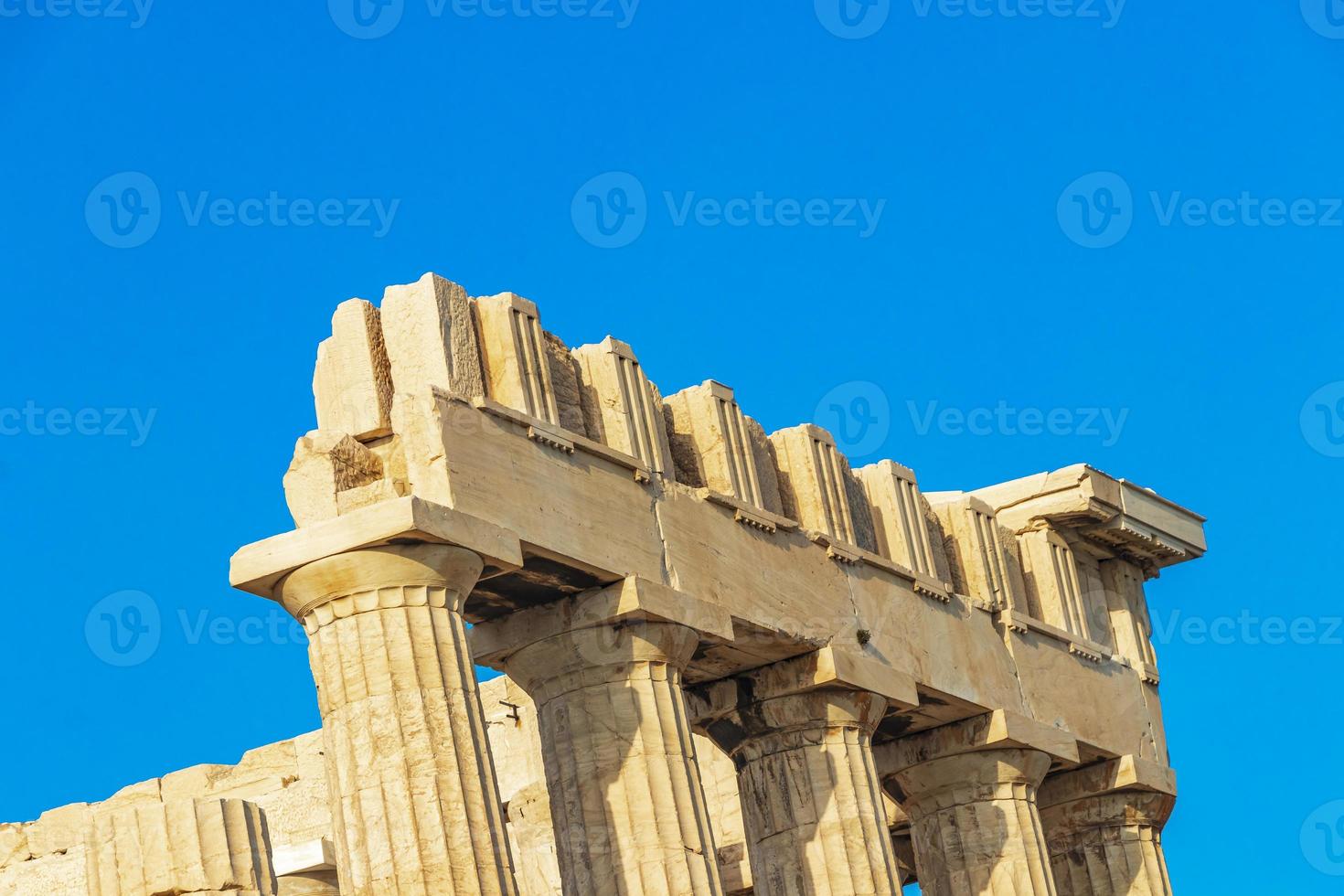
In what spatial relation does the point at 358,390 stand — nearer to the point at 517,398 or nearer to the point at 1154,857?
the point at 517,398

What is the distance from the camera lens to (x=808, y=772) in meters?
25.6

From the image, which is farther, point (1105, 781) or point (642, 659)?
point (1105, 781)

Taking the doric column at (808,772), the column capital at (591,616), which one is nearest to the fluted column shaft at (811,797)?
the doric column at (808,772)

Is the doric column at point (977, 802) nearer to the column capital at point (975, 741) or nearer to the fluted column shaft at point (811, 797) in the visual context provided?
the column capital at point (975, 741)

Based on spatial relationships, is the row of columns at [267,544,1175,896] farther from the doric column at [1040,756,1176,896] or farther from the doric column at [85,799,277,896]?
the doric column at [85,799,277,896]

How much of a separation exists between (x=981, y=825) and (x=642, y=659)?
6.31m

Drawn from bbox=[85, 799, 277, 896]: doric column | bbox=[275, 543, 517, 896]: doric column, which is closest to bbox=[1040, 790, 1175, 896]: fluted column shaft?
bbox=[275, 543, 517, 896]: doric column

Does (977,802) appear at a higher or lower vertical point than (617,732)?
lower

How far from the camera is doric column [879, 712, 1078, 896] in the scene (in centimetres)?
2789

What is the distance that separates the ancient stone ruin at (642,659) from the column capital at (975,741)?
0.12ft

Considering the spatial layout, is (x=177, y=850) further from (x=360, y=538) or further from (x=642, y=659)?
(x=642, y=659)

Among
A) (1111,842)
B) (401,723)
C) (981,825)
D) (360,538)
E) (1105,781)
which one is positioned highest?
(360,538)

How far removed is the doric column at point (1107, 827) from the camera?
30.1m

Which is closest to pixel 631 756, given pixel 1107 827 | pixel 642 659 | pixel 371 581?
pixel 642 659
